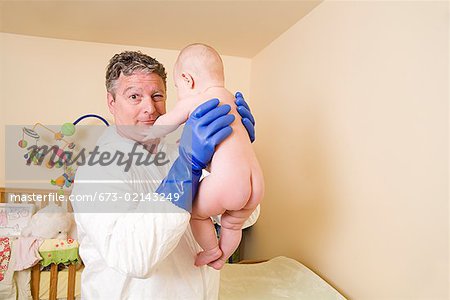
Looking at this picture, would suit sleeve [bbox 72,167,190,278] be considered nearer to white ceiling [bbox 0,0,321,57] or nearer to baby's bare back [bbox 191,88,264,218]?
baby's bare back [bbox 191,88,264,218]

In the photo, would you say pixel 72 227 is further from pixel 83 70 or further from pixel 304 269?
pixel 304 269

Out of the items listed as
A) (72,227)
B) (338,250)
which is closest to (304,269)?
(338,250)

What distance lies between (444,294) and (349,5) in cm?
139

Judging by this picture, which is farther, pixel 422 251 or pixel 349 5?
pixel 349 5

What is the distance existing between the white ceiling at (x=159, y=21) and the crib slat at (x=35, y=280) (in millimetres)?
1651

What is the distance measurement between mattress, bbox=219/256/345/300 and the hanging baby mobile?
1520 millimetres

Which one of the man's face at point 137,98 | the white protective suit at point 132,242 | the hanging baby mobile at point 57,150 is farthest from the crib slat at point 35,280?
the man's face at point 137,98

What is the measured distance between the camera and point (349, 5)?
180 cm

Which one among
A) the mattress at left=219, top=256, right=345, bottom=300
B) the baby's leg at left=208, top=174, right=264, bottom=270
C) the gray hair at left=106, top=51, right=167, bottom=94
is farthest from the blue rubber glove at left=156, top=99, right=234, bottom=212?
the mattress at left=219, top=256, right=345, bottom=300

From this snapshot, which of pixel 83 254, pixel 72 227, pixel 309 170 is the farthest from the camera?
pixel 72 227

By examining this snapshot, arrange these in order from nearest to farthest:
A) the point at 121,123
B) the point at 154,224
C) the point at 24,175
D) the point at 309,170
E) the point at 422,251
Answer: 1. the point at 154,224
2. the point at 121,123
3. the point at 422,251
4. the point at 309,170
5. the point at 24,175

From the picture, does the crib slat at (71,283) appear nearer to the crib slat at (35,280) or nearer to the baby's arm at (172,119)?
the crib slat at (35,280)

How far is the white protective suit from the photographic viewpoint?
0.85 meters

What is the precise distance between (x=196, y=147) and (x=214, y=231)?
0.88 ft
